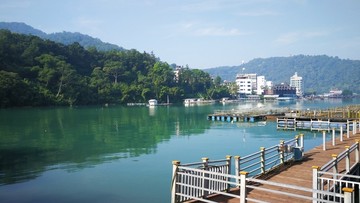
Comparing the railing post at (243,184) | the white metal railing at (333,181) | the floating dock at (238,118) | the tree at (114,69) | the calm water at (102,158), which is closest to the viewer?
the white metal railing at (333,181)

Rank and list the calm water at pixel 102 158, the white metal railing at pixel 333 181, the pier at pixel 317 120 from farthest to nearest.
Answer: the pier at pixel 317 120
the calm water at pixel 102 158
the white metal railing at pixel 333 181

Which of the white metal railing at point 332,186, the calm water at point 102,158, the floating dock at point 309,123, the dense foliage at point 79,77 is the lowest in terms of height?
the calm water at point 102,158

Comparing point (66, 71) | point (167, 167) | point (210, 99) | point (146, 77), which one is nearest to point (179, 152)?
point (167, 167)

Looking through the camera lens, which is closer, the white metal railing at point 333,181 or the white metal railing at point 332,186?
the white metal railing at point 332,186

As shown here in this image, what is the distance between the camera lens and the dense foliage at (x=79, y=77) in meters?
104

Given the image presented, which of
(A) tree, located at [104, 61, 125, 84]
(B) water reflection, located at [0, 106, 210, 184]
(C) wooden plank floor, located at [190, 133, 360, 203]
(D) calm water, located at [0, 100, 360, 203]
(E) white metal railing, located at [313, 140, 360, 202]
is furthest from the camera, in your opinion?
(A) tree, located at [104, 61, 125, 84]

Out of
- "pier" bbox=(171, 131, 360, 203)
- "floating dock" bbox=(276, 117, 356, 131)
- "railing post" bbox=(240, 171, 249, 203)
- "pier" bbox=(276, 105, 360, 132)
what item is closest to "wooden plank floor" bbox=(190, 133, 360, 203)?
"pier" bbox=(171, 131, 360, 203)

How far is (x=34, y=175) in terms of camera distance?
913 inches

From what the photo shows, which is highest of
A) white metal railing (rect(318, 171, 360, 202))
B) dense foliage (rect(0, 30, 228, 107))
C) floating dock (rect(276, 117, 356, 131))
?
dense foliage (rect(0, 30, 228, 107))

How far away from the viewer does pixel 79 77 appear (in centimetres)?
12694

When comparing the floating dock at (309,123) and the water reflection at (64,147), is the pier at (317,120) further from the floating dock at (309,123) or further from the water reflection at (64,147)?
the water reflection at (64,147)

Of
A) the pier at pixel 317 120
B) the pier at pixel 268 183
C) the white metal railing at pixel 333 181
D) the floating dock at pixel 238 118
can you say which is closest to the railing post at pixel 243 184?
the pier at pixel 268 183

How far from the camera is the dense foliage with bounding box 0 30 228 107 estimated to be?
10425 cm

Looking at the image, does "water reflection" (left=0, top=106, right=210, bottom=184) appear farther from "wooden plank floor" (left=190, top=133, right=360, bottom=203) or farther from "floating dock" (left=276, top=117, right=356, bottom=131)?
"floating dock" (left=276, top=117, right=356, bottom=131)
